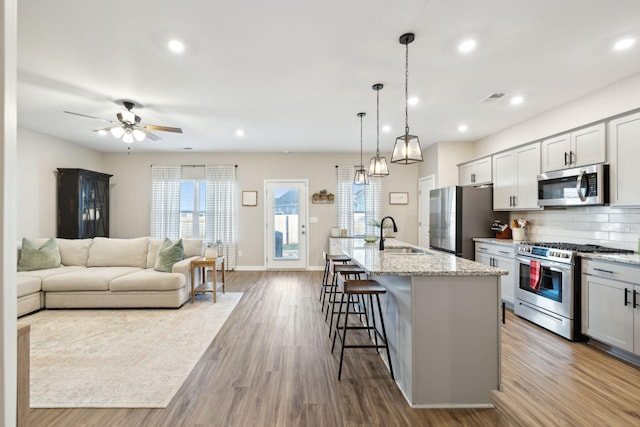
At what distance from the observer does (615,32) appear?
2414mm

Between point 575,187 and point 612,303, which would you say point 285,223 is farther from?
point 612,303

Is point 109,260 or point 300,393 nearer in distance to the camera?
point 300,393

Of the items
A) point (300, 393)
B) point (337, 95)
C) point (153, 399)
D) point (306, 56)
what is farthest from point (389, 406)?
point (337, 95)

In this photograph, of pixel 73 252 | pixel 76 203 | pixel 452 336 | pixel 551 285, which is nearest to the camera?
pixel 452 336

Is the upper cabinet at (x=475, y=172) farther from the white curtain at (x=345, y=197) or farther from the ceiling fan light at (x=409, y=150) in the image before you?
the ceiling fan light at (x=409, y=150)

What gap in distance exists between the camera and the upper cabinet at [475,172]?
5086 millimetres

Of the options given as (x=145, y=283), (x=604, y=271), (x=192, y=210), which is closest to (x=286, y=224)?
(x=192, y=210)

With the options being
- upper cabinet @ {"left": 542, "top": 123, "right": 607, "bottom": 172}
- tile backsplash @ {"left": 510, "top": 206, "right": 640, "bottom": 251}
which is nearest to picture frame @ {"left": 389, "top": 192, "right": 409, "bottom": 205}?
tile backsplash @ {"left": 510, "top": 206, "right": 640, "bottom": 251}

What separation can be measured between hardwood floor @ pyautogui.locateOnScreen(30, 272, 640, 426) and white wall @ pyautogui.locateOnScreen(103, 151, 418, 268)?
3654mm

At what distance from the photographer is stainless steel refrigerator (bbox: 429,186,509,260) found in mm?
4812

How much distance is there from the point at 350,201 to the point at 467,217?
2.61 metres

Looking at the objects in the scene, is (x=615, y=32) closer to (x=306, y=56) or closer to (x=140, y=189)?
(x=306, y=56)

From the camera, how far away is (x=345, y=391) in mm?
2252

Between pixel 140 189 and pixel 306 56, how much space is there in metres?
5.74
